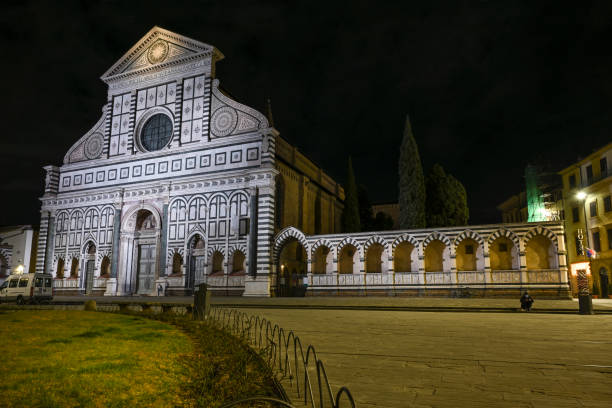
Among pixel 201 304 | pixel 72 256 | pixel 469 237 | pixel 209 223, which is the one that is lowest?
pixel 201 304

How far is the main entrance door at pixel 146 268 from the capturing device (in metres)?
34.3

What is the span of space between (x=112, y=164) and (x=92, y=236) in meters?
6.55

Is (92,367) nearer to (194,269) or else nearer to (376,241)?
(376,241)

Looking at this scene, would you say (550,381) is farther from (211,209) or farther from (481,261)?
(211,209)

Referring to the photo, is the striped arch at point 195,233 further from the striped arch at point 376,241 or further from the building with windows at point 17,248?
the building with windows at point 17,248

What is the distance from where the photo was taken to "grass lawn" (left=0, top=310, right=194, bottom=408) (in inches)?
192

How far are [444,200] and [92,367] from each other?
34.7 meters

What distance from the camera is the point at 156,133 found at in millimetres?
36625

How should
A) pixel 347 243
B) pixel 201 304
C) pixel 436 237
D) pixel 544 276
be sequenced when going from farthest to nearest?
pixel 347 243
pixel 436 237
pixel 544 276
pixel 201 304

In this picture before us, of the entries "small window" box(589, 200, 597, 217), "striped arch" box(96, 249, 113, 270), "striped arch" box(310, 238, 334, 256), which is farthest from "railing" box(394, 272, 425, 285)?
"striped arch" box(96, 249, 113, 270)

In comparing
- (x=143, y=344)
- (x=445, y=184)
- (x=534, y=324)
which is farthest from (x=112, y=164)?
(x=534, y=324)

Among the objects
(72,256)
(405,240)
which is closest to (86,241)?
(72,256)

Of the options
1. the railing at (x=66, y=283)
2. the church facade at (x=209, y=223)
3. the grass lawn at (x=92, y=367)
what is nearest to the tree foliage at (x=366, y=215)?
the church facade at (x=209, y=223)

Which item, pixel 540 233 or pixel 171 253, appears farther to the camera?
pixel 171 253
